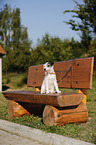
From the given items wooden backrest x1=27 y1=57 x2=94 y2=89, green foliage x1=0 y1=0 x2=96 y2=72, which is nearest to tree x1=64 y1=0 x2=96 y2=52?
green foliage x1=0 y1=0 x2=96 y2=72

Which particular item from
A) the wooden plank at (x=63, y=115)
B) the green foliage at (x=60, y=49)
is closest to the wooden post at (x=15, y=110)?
the wooden plank at (x=63, y=115)

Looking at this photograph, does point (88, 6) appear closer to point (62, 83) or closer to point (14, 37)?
point (62, 83)

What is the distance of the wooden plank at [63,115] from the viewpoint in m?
3.88

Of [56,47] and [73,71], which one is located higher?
[56,47]

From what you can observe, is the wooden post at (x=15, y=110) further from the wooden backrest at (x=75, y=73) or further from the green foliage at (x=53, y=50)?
the green foliage at (x=53, y=50)

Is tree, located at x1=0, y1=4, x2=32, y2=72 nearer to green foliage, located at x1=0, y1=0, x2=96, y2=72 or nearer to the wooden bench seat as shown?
green foliage, located at x1=0, y1=0, x2=96, y2=72

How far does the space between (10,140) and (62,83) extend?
7.44ft

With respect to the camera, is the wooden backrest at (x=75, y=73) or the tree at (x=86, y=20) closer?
the wooden backrest at (x=75, y=73)

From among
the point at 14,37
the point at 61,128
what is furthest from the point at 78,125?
the point at 14,37

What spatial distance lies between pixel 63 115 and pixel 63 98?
15.7 inches

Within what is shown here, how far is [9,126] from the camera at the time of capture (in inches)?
167

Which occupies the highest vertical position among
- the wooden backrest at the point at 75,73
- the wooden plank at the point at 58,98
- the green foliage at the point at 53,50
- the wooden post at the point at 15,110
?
the green foliage at the point at 53,50

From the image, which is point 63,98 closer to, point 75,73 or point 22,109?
point 75,73

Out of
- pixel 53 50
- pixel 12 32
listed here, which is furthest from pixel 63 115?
pixel 12 32
